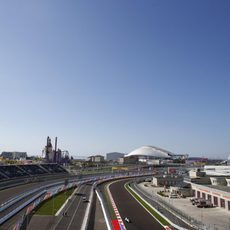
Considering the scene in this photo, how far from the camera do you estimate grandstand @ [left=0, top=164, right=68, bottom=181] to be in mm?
100338

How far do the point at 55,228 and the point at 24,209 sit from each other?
15.2m

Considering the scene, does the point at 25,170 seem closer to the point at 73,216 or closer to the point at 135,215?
the point at 73,216

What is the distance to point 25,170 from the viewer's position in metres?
118

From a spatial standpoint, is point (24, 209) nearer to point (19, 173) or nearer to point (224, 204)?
point (224, 204)

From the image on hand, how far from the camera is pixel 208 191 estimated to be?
6241 cm

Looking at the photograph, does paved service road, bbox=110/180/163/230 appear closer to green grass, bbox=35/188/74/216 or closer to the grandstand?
green grass, bbox=35/188/74/216

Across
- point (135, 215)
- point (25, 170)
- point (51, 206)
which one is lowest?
point (135, 215)

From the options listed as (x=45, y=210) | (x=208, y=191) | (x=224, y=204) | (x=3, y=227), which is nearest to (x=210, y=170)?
(x=208, y=191)

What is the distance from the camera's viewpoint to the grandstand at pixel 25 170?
100 metres

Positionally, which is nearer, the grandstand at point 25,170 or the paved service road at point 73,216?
the paved service road at point 73,216

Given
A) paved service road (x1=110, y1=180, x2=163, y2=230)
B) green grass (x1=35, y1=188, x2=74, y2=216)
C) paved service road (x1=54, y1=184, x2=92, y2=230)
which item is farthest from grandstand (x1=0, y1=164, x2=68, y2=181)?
paved service road (x1=110, y1=180, x2=163, y2=230)

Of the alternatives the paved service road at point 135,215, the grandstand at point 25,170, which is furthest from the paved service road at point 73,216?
the grandstand at point 25,170

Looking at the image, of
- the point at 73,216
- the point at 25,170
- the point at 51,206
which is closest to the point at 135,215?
the point at 73,216

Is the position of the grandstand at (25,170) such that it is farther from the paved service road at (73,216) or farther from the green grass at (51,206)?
the paved service road at (73,216)
